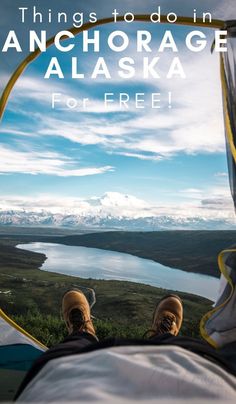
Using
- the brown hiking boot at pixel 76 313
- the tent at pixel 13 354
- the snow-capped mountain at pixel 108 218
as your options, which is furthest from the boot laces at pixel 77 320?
the snow-capped mountain at pixel 108 218

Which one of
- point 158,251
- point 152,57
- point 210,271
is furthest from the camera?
point 158,251

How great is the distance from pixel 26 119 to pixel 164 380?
29.2 metres

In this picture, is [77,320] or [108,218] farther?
[108,218]

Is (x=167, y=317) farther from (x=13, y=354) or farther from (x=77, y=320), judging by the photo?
(x=13, y=354)

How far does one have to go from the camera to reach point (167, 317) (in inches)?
68.1

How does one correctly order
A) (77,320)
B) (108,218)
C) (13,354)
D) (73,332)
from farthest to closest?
(108,218), (13,354), (77,320), (73,332)

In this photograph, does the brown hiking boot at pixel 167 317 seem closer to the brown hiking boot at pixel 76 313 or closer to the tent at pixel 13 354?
the brown hiking boot at pixel 76 313

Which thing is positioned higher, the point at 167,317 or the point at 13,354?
the point at 167,317

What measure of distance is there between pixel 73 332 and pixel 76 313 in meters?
0.30

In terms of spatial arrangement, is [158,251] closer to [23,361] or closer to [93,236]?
[93,236]

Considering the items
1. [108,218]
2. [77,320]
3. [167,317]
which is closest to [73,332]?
[77,320]

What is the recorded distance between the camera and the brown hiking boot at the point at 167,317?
1670 millimetres

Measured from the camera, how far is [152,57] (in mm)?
2684

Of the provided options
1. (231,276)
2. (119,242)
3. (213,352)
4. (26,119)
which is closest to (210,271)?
(231,276)
